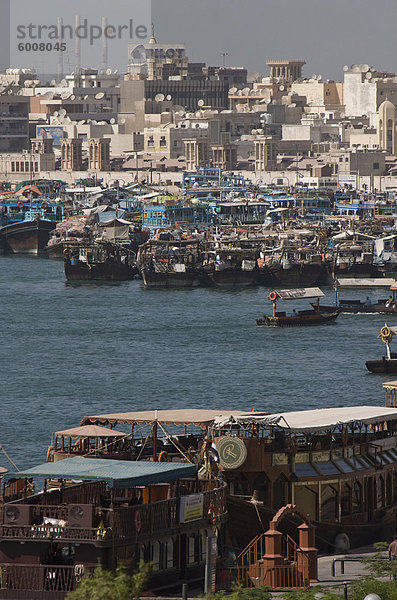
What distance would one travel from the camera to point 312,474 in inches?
925

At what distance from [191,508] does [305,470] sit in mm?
3830

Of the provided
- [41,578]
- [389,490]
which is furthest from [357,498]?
[41,578]

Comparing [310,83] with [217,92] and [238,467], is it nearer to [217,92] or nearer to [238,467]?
[217,92]

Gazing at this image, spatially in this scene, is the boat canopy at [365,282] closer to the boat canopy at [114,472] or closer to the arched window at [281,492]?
the arched window at [281,492]

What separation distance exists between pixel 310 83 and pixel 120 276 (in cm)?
10347

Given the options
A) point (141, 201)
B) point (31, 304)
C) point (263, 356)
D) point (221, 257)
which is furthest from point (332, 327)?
point (141, 201)

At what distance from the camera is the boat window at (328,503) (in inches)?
932

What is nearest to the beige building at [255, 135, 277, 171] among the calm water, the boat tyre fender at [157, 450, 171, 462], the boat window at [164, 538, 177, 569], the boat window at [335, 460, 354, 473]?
the calm water

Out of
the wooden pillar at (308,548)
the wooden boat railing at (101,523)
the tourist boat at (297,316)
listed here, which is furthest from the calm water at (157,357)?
the wooden boat railing at (101,523)

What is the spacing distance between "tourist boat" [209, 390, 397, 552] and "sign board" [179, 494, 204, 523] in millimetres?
1534

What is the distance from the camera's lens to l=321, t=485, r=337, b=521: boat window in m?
23.7

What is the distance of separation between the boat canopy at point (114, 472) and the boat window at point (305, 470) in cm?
291

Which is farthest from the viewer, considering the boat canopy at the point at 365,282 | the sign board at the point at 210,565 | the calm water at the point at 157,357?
the boat canopy at the point at 365,282

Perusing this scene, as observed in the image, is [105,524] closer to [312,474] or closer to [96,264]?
[312,474]
